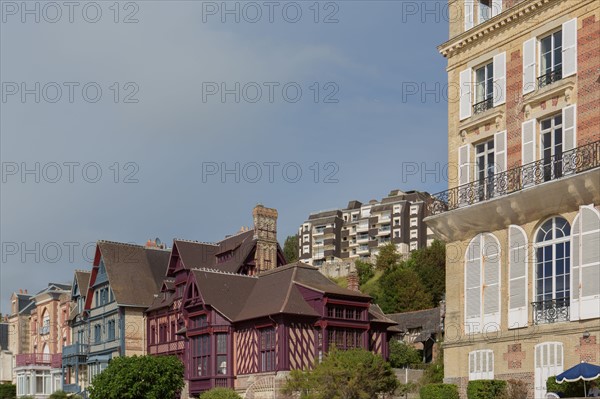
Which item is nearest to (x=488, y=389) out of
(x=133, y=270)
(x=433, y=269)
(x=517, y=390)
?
(x=517, y=390)

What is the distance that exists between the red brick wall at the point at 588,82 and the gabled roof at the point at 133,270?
3712cm

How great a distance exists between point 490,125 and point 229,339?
65.9 feet

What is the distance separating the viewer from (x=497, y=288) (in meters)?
25.5

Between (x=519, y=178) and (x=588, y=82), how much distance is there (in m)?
3.15

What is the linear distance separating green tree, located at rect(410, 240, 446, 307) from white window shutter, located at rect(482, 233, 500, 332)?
1790 inches

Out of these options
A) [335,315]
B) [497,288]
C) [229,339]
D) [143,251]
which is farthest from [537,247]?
[143,251]

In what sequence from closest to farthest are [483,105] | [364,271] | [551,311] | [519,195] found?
[551,311] → [519,195] → [483,105] → [364,271]

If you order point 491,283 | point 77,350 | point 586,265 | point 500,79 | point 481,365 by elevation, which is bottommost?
point 77,350

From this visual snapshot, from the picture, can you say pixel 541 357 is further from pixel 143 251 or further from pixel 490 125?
pixel 143 251

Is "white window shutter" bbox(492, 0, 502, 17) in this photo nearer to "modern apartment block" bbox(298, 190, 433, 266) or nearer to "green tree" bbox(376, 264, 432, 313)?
"green tree" bbox(376, 264, 432, 313)

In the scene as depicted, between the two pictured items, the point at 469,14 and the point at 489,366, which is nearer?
the point at 489,366

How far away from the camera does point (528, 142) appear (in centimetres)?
2494

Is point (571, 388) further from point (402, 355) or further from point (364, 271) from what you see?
point (364, 271)

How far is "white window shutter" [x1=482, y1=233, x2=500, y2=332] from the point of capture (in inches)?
1006
